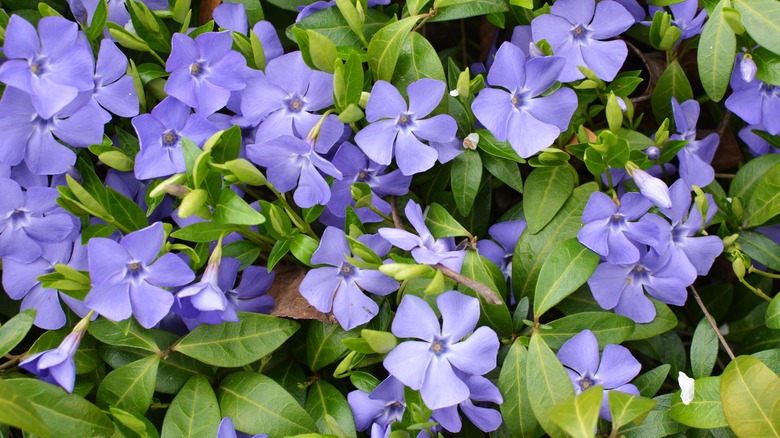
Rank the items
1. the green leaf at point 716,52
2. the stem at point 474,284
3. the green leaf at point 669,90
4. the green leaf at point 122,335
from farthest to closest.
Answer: the green leaf at point 669,90, the green leaf at point 716,52, the green leaf at point 122,335, the stem at point 474,284

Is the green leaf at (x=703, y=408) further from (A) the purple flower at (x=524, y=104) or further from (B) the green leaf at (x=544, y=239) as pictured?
(A) the purple flower at (x=524, y=104)

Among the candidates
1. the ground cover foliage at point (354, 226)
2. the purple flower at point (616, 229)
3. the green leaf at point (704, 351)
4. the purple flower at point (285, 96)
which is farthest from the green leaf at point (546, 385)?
the purple flower at point (285, 96)

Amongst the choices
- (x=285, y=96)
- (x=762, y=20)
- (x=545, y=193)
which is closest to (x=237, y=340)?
(x=285, y=96)

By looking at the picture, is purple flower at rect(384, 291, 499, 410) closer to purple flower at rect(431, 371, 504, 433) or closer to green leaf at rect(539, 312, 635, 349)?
purple flower at rect(431, 371, 504, 433)

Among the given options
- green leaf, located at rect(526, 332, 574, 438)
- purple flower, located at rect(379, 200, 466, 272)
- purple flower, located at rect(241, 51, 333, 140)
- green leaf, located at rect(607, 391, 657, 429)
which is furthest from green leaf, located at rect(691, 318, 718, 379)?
purple flower, located at rect(241, 51, 333, 140)

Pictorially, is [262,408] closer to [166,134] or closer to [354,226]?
[354,226]

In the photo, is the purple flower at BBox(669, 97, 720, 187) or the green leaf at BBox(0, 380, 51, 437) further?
the purple flower at BBox(669, 97, 720, 187)
